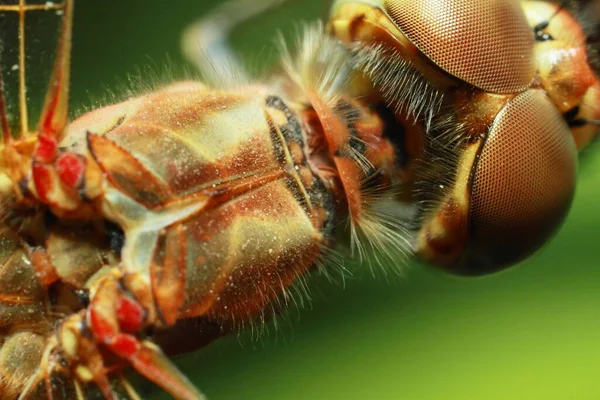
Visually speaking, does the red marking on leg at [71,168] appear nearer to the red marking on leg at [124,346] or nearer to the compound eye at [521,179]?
the red marking on leg at [124,346]

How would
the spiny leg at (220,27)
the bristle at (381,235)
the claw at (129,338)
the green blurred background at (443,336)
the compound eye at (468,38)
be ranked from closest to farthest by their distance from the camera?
the claw at (129,338)
the compound eye at (468,38)
the bristle at (381,235)
the green blurred background at (443,336)
the spiny leg at (220,27)

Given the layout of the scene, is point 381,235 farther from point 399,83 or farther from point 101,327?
point 101,327

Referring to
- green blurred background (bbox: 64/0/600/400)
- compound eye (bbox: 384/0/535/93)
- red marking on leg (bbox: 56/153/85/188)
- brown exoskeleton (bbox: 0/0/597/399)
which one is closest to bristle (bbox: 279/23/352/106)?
brown exoskeleton (bbox: 0/0/597/399)

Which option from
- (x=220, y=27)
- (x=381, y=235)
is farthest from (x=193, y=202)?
(x=220, y=27)

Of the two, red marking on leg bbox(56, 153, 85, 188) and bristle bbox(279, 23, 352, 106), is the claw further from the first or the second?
bristle bbox(279, 23, 352, 106)

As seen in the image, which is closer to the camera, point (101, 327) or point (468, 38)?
point (101, 327)

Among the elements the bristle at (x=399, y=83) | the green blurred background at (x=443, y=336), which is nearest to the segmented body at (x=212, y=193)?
the bristle at (x=399, y=83)
